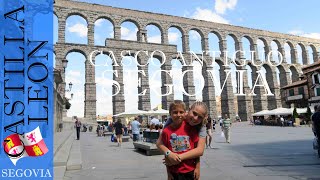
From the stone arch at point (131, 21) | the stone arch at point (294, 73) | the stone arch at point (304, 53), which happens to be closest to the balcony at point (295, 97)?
the stone arch at point (294, 73)

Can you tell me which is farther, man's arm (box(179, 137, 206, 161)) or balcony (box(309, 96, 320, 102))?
balcony (box(309, 96, 320, 102))

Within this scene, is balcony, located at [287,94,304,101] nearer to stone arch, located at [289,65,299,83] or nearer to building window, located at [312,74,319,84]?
building window, located at [312,74,319,84]

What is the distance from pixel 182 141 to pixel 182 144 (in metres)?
0.03

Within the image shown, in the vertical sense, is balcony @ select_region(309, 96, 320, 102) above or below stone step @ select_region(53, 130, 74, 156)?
above

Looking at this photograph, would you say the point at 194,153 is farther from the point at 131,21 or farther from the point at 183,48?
the point at 183,48

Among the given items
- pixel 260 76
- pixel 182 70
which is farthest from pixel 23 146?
pixel 260 76

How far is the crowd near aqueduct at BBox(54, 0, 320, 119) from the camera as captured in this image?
42781 mm

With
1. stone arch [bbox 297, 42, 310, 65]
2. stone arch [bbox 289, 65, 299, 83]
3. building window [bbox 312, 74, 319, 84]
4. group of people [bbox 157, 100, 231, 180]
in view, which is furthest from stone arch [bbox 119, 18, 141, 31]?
group of people [bbox 157, 100, 231, 180]

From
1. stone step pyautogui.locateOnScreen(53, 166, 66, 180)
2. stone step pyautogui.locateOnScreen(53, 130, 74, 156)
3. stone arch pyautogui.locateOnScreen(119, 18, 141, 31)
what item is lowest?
stone step pyautogui.locateOnScreen(53, 166, 66, 180)

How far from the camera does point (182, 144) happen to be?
3.37 meters

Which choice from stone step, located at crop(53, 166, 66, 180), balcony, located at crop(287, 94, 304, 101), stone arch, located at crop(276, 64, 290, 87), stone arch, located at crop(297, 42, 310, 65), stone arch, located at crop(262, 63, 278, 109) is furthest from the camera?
stone arch, located at crop(297, 42, 310, 65)

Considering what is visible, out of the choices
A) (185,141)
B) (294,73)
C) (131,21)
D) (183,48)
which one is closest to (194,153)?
(185,141)

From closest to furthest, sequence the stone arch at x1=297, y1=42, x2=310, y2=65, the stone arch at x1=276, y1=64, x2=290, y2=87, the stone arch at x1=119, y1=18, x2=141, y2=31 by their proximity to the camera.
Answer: the stone arch at x1=119, y1=18, x2=141, y2=31 → the stone arch at x1=276, y1=64, x2=290, y2=87 → the stone arch at x1=297, y1=42, x2=310, y2=65

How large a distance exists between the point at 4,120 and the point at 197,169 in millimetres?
8936
